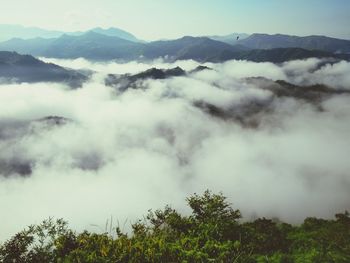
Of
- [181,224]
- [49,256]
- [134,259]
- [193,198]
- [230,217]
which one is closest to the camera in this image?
[134,259]

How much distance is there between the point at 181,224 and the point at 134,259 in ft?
Answer: 28.5

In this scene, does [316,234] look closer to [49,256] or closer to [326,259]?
[326,259]

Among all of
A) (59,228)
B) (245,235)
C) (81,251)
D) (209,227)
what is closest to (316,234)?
(245,235)

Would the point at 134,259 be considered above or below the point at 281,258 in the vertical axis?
above

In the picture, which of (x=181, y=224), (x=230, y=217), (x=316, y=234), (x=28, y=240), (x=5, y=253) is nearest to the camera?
(x=5, y=253)

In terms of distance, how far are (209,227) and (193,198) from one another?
10.0 m

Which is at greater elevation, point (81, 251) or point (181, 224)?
point (81, 251)

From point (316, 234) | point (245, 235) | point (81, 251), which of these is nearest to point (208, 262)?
point (81, 251)

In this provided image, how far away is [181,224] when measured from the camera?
21.5 metres

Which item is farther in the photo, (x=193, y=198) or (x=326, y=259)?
(x=193, y=198)

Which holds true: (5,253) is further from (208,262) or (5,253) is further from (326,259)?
(326,259)

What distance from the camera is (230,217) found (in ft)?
83.3

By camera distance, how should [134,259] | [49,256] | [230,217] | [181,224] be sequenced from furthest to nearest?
[230,217]
[181,224]
[49,256]
[134,259]

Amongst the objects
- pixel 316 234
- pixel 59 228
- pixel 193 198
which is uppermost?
pixel 59 228
